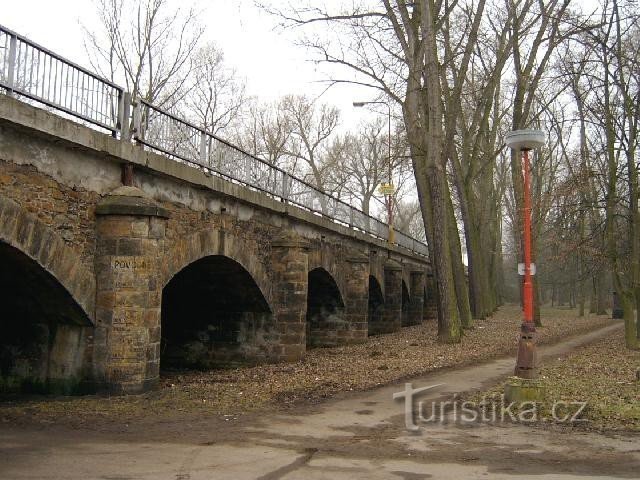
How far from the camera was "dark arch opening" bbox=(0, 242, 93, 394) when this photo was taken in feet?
26.6

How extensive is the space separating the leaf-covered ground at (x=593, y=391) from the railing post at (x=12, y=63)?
6.62 meters

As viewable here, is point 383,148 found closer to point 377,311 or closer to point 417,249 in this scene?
point 417,249

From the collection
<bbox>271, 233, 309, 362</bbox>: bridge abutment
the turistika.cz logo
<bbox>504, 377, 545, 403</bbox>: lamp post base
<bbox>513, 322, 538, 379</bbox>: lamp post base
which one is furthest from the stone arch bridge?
<bbox>513, 322, 538, 379</bbox>: lamp post base

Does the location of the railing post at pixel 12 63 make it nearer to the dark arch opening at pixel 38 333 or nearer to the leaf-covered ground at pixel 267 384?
the dark arch opening at pixel 38 333

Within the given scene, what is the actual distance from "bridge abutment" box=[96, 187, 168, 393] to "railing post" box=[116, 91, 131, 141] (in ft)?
3.00

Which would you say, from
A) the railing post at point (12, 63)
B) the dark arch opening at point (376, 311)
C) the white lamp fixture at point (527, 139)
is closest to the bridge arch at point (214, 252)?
the railing post at point (12, 63)

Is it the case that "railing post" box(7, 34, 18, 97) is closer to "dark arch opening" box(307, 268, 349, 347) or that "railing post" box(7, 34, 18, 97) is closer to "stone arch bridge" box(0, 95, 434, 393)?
"stone arch bridge" box(0, 95, 434, 393)

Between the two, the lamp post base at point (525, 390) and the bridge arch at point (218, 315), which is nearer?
the lamp post base at point (525, 390)

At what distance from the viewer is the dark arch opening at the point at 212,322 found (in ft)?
45.1

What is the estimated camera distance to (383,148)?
40438 millimetres

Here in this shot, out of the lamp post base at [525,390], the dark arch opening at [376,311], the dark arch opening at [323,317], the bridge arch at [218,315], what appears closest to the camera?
the lamp post base at [525,390]

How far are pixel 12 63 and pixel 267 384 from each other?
18.8 ft

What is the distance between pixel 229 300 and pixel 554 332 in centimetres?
1246

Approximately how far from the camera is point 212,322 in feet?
47.6
